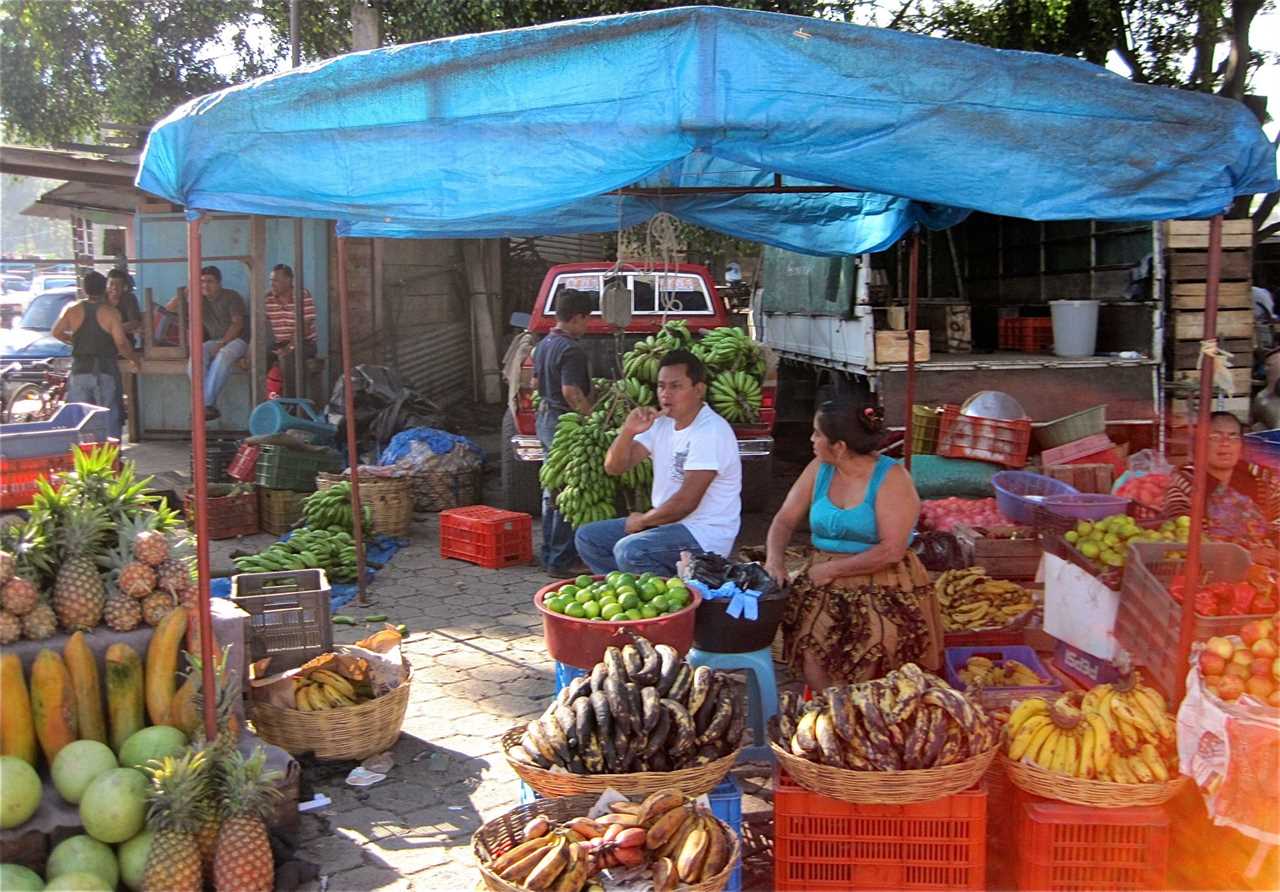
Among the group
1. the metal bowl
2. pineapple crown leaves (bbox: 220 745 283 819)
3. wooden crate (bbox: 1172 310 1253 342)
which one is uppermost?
wooden crate (bbox: 1172 310 1253 342)

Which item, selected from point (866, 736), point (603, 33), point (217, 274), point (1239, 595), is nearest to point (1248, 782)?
point (1239, 595)

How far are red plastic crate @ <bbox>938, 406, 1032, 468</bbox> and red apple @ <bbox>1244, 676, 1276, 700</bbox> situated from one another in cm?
522

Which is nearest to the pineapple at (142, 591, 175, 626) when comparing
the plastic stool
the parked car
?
the plastic stool

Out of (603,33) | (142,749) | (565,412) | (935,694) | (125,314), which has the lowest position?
(142,749)

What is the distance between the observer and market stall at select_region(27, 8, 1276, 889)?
3727 millimetres

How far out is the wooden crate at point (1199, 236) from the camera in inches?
394

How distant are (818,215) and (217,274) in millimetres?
8590

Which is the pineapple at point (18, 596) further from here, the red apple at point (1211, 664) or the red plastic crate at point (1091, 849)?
the red apple at point (1211, 664)

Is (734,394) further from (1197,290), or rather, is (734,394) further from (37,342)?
(37,342)

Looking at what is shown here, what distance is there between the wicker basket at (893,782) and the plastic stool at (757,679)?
1.12m

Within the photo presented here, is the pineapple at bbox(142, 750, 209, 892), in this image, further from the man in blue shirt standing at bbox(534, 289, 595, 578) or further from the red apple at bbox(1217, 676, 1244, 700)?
the man in blue shirt standing at bbox(534, 289, 595, 578)

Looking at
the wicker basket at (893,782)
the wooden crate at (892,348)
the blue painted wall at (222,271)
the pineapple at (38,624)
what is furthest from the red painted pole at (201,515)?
the blue painted wall at (222,271)

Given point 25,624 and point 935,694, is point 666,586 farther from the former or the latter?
point 25,624

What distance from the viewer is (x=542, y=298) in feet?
33.3
